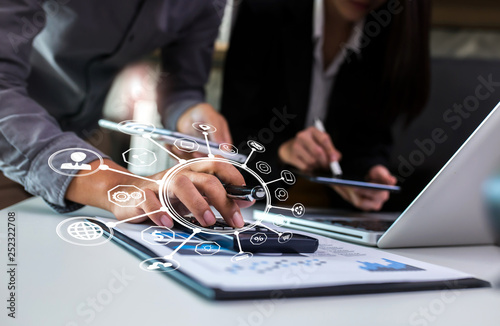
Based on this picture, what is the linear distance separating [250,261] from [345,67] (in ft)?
2.61

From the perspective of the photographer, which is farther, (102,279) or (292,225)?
(292,225)

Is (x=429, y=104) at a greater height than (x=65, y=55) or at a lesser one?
greater

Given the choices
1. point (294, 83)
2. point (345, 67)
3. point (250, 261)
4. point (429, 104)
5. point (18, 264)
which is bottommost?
point (18, 264)

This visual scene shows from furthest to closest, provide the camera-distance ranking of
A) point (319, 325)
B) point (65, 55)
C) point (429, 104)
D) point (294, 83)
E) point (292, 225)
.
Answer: point (429, 104), point (294, 83), point (65, 55), point (292, 225), point (319, 325)

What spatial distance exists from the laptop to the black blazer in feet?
1.57

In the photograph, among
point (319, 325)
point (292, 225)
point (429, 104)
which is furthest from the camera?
point (429, 104)

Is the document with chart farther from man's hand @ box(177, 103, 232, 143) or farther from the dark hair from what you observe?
the dark hair

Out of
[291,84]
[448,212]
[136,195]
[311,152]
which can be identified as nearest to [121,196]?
[136,195]

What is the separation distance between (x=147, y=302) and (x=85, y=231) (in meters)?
0.13

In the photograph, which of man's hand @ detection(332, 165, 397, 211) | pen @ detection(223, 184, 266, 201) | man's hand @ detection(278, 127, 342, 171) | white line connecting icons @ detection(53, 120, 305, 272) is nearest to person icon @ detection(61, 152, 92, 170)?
white line connecting icons @ detection(53, 120, 305, 272)

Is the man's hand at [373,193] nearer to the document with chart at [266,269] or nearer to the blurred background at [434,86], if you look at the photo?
the blurred background at [434,86]

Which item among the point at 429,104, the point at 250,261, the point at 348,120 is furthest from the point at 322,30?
the point at 250,261

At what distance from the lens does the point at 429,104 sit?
1.22 m

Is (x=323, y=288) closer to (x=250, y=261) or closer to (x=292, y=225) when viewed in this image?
(x=250, y=261)
